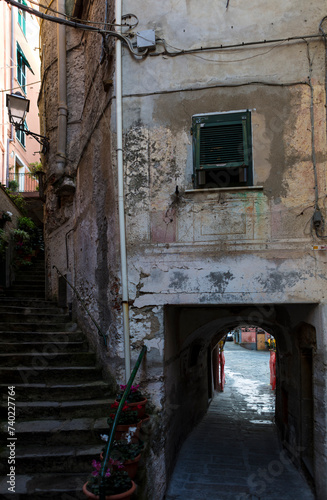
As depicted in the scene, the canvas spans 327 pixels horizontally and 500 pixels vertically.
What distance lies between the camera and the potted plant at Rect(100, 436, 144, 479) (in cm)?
425

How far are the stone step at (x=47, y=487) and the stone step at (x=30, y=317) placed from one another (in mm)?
3460

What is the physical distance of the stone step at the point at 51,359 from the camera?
6.42 metres

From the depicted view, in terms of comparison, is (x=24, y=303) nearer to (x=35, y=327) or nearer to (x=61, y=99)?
(x=35, y=327)

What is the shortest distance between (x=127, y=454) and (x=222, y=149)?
403 cm

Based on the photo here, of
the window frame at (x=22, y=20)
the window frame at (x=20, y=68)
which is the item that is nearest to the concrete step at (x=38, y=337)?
the window frame at (x=20, y=68)

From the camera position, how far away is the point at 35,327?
24.7 feet

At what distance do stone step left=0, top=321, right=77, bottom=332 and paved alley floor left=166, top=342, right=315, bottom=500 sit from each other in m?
3.11

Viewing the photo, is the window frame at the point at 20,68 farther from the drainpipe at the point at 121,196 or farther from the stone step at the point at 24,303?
the drainpipe at the point at 121,196

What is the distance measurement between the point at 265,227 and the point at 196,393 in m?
5.32

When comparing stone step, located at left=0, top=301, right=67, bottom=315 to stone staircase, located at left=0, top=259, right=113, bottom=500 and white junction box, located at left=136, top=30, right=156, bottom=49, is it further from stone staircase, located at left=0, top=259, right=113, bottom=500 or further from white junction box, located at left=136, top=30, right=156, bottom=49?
white junction box, located at left=136, top=30, right=156, bottom=49

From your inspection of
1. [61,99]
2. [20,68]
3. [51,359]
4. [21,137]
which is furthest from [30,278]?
[20,68]

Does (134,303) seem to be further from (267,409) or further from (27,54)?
(27,54)

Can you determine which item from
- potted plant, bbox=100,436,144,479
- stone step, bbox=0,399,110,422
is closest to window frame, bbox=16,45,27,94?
stone step, bbox=0,399,110,422

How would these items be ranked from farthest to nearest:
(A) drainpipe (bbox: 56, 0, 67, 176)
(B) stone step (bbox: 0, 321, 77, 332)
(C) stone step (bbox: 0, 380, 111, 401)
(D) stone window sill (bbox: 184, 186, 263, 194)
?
(A) drainpipe (bbox: 56, 0, 67, 176) → (B) stone step (bbox: 0, 321, 77, 332) → (C) stone step (bbox: 0, 380, 111, 401) → (D) stone window sill (bbox: 184, 186, 263, 194)
